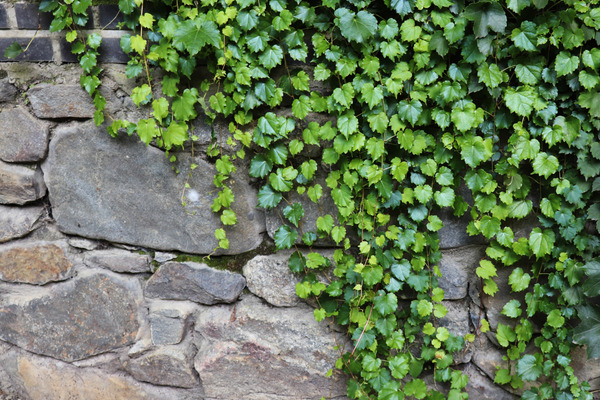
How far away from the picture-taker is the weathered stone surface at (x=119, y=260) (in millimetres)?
1665

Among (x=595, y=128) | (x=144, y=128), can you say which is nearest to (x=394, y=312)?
(x=595, y=128)

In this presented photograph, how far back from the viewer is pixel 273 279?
1.63m

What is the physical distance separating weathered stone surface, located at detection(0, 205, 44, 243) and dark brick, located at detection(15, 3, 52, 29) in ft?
2.05

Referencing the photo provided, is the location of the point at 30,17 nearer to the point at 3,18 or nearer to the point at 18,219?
the point at 3,18

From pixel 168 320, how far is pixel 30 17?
1.09 meters

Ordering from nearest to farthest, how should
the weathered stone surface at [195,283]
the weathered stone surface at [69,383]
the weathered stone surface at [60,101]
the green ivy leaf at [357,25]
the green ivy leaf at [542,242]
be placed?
the green ivy leaf at [357,25]
the green ivy leaf at [542,242]
the weathered stone surface at [60,101]
the weathered stone surface at [195,283]
the weathered stone surface at [69,383]

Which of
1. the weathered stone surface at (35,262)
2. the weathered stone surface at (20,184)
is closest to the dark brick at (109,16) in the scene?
the weathered stone surface at (20,184)

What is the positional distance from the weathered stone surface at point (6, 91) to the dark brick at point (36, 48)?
3.7 inches

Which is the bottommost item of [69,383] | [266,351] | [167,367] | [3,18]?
[69,383]

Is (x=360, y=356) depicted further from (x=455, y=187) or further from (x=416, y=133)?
(x=416, y=133)

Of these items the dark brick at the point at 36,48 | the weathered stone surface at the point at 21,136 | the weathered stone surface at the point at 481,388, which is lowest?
the weathered stone surface at the point at 481,388

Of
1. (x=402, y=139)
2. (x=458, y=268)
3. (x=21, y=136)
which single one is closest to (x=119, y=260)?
(x=21, y=136)

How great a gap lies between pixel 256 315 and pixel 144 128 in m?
0.74

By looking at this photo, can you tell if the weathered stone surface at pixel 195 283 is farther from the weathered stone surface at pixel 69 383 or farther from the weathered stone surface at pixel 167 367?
the weathered stone surface at pixel 69 383
